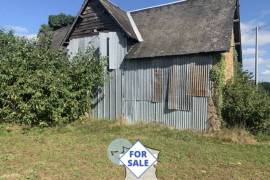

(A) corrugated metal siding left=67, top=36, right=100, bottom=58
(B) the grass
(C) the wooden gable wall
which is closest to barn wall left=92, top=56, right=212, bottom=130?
(B) the grass

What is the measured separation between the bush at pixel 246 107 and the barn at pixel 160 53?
0.88 metres

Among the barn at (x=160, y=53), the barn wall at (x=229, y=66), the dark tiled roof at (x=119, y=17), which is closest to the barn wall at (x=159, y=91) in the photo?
the barn at (x=160, y=53)

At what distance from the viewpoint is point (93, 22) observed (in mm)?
15906

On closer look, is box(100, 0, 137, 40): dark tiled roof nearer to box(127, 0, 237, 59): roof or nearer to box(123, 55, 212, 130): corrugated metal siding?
box(127, 0, 237, 59): roof

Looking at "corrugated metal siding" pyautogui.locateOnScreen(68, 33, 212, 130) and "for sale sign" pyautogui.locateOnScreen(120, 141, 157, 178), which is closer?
"for sale sign" pyautogui.locateOnScreen(120, 141, 157, 178)

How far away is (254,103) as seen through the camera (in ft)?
37.7

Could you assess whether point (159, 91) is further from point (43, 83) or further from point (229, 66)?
point (43, 83)

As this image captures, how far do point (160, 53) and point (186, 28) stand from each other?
197 centimetres

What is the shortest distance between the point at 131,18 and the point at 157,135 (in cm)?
828

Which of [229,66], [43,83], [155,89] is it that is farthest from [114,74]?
[229,66]

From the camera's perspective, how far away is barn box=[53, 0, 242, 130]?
12.2 metres

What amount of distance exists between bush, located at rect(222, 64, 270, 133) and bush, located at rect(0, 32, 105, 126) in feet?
20.3

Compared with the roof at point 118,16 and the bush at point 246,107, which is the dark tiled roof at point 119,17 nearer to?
the roof at point 118,16

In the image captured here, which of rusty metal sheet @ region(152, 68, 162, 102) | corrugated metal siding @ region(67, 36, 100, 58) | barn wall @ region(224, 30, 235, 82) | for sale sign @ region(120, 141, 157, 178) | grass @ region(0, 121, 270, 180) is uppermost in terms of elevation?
corrugated metal siding @ region(67, 36, 100, 58)
